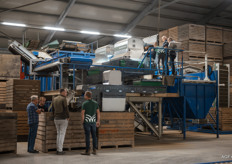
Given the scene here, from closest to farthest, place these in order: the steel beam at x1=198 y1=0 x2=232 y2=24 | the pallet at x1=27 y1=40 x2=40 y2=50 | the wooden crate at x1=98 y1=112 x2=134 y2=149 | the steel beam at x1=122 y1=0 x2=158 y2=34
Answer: the wooden crate at x1=98 y1=112 x2=134 y2=149, the pallet at x1=27 y1=40 x2=40 y2=50, the steel beam at x1=122 y1=0 x2=158 y2=34, the steel beam at x1=198 y1=0 x2=232 y2=24

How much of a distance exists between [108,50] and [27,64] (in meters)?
3.96

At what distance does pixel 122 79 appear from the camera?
13086 millimetres

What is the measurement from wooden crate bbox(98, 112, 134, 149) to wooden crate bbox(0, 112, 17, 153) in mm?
2703

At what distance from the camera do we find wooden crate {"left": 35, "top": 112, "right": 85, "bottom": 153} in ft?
32.2

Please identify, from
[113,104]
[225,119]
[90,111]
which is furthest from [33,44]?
[225,119]

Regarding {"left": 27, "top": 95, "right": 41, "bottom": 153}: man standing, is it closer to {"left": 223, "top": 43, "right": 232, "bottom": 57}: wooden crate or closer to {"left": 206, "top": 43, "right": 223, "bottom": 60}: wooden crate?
{"left": 206, "top": 43, "right": 223, "bottom": 60}: wooden crate

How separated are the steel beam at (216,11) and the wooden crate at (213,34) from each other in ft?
6.86

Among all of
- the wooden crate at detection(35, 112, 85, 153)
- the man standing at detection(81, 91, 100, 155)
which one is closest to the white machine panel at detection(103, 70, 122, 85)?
the wooden crate at detection(35, 112, 85, 153)

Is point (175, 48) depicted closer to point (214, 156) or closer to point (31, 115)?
point (214, 156)

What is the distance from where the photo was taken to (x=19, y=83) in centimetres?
1313

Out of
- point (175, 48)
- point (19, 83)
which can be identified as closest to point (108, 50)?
point (175, 48)

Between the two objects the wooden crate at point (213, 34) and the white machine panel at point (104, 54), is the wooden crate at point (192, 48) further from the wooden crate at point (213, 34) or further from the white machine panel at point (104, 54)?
the white machine panel at point (104, 54)

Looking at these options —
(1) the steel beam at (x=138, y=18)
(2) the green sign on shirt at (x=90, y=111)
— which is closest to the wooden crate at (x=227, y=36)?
(1) the steel beam at (x=138, y=18)

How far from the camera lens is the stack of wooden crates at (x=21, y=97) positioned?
42.8 ft
